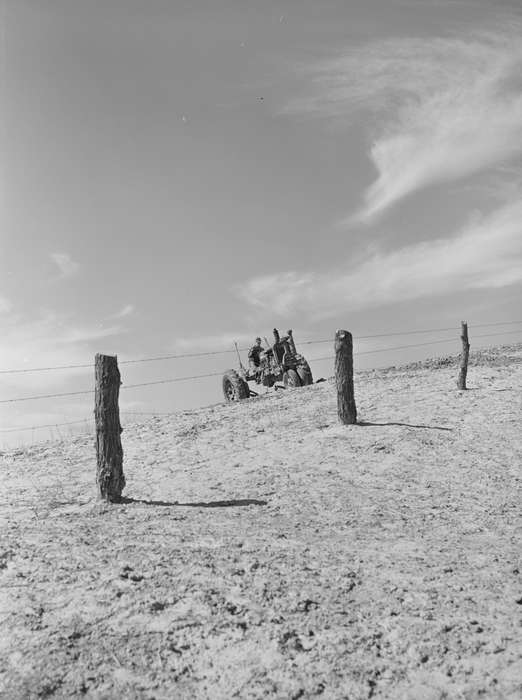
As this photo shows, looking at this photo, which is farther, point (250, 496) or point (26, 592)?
point (250, 496)

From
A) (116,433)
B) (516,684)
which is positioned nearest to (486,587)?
(516,684)

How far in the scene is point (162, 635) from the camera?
489 centimetres

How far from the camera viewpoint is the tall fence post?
934cm

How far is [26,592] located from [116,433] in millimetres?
4046

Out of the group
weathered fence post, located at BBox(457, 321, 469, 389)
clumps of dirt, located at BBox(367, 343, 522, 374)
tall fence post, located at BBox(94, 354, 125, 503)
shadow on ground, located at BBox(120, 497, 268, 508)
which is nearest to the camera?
shadow on ground, located at BBox(120, 497, 268, 508)

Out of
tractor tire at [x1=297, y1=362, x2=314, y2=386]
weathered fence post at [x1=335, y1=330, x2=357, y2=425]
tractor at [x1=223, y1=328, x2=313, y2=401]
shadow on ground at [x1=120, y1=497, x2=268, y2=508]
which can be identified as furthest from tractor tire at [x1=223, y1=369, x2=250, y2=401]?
shadow on ground at [x1=120, y1=497, x2=268, y2=508]

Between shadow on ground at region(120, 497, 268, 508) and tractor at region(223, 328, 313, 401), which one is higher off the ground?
tractor at region(223, 328, 313, 401)

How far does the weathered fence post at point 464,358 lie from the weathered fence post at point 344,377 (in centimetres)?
409

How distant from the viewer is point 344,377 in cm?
1384

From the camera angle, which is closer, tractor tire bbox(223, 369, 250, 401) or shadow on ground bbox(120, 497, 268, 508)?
shadow on ground bbox(120, 497, 268, 508)

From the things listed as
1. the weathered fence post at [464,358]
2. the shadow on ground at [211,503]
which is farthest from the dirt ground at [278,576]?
the weathered fence post at [464,358]

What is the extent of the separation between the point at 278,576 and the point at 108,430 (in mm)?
4567

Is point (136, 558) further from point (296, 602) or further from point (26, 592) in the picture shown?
point (296, 602)

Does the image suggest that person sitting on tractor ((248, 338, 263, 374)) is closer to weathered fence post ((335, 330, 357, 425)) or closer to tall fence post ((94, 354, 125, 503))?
weathered fence post ((335, 330, 357, 425))
